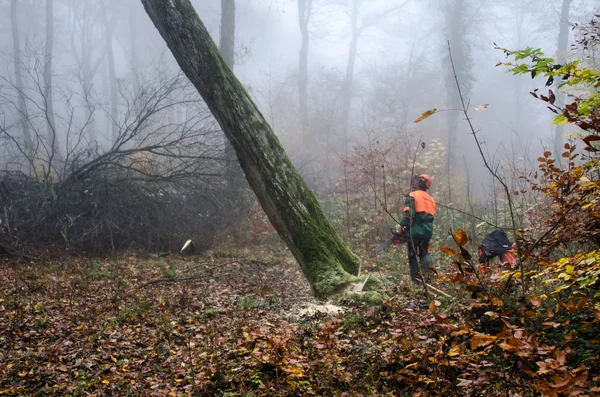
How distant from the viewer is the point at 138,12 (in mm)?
40031

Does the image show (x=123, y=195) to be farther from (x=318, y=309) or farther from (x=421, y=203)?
(x=421, y=203)

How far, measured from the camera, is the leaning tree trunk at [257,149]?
20.4 feet

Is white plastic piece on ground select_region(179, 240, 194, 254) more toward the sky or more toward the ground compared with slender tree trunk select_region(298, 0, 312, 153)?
more toward the ground

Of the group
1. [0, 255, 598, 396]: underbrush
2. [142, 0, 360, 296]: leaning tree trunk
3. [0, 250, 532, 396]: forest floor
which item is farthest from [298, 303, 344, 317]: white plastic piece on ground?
[142, 0, 360, 296]: leaning tree trunk

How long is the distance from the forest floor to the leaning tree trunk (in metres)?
0.75

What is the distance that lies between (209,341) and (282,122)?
2754 cm

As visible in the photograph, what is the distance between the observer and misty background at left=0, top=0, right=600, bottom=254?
35.3ft

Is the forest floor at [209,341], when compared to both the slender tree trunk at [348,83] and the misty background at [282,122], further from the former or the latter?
the slender tree trunk at [348,83]

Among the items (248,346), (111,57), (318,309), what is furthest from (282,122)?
(248,346)

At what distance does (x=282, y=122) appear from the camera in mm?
31344

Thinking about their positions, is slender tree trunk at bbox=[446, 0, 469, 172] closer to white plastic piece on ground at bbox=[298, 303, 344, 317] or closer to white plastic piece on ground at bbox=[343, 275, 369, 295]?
white plastic piece on ground at bbox=[343, 275, 369, 295]

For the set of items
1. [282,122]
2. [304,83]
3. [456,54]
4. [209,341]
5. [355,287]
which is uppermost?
[456,54]

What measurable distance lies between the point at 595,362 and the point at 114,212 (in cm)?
1015

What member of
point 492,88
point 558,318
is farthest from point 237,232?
→ point 492,88
